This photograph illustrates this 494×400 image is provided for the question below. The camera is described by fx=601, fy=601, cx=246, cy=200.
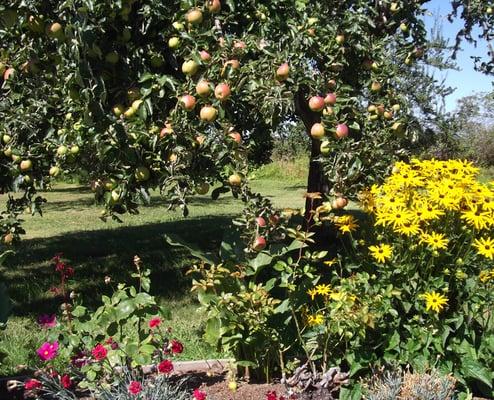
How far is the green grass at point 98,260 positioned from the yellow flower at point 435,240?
1104 mm

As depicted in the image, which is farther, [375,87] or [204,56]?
[375,87]

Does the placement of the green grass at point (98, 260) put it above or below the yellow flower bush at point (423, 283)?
below

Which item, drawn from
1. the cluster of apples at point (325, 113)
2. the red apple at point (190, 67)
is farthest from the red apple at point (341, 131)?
the red apple at point (190, 67)

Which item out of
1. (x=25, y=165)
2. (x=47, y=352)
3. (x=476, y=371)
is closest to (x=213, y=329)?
(x=47, y=352)

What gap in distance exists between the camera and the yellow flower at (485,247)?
8.39 feet

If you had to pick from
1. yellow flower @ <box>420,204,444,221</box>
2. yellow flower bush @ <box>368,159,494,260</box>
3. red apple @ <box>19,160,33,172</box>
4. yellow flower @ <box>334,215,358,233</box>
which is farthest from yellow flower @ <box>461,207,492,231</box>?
red apple @ <box>19,160,33,172</box>

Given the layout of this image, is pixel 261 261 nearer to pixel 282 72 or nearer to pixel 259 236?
pixel 259 236

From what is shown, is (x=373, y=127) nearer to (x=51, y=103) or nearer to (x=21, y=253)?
(x=51, y=103)

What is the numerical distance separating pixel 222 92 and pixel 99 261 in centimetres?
490

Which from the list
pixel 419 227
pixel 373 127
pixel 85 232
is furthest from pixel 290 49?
pixel 85 232

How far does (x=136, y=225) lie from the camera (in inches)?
407

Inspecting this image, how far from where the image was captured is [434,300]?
2.56m

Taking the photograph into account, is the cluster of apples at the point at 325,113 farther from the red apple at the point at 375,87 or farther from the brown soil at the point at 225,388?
the brown soil at the point at 225,388

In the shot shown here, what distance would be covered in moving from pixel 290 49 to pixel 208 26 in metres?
0.38
